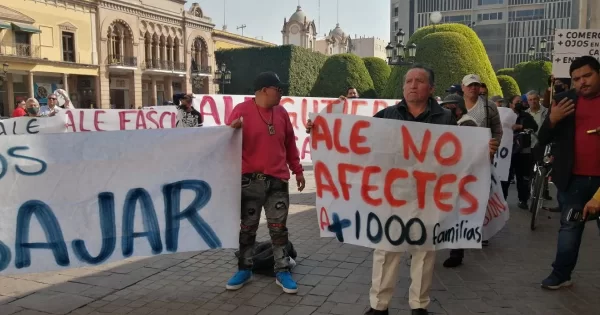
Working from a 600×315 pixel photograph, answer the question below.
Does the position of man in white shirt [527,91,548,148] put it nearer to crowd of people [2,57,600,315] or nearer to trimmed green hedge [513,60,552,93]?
crowd of people [2,57,600,315]

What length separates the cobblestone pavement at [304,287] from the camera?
372 centimetres

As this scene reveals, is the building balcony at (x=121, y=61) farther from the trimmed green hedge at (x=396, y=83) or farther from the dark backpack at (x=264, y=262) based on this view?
the dark backpack at (x=264, y=262)

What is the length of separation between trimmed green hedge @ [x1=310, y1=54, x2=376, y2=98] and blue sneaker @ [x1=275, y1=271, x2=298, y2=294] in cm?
3179

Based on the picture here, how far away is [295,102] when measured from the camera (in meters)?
9.25

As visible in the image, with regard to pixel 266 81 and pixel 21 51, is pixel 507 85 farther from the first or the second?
pixel 21 51

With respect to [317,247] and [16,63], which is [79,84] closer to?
[16,63]

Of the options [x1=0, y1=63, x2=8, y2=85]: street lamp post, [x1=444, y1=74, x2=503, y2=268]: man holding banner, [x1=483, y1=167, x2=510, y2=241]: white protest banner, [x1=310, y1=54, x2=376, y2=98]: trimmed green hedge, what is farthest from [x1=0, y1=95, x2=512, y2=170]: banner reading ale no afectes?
[x1=0, y1=63, x2=8, y2=85]: street lamp post

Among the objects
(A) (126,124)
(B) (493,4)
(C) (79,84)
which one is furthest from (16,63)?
(B) (493,4)

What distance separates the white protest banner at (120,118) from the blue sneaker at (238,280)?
5751 mm

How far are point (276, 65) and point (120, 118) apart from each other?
40.1 metres

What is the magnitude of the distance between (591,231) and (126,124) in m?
8.05

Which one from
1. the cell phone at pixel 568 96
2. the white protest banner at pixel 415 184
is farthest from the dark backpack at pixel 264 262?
the cell phone at pixel 568 96

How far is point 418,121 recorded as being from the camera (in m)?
3.32

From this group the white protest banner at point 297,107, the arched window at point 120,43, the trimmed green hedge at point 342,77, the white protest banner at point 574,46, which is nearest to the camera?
the white protest banner at point 574,46
